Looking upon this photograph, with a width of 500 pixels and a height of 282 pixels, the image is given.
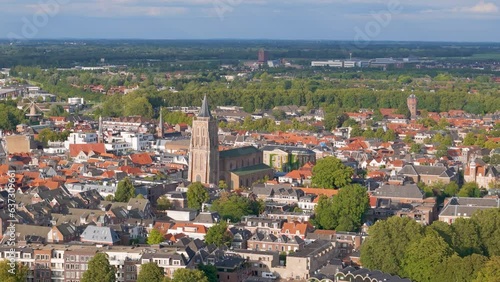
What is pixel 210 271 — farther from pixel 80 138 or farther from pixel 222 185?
pixel 80 138

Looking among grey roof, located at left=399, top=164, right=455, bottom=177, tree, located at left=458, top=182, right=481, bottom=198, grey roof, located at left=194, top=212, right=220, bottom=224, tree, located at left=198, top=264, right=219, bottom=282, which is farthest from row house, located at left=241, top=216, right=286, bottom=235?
grey roof, located at left=399, top=164, right=455, bottom=177

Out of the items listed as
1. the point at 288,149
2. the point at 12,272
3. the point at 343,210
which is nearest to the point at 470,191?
the point at 343,210

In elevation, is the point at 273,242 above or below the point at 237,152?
below

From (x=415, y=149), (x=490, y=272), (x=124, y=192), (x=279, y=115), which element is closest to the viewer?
(x=490, y=272)

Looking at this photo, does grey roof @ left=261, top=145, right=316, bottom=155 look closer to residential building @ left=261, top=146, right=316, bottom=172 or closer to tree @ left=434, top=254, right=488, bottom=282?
residential building @ left=261, top=146, right=316, bottom=172

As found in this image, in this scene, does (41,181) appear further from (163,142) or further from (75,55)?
(75,55)

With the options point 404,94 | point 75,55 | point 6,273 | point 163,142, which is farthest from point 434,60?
point 6,273

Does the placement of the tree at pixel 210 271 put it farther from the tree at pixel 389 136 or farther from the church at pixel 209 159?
the tree at pixel 389 136
